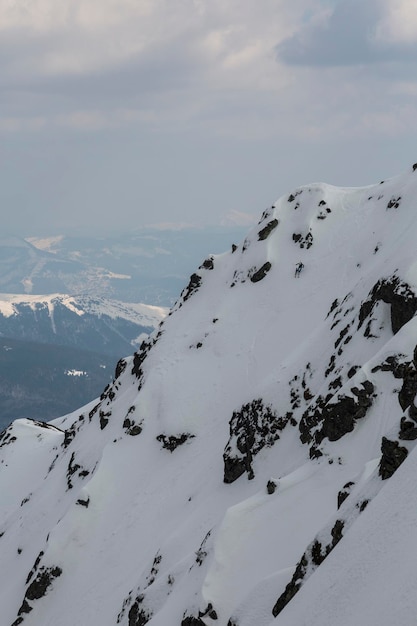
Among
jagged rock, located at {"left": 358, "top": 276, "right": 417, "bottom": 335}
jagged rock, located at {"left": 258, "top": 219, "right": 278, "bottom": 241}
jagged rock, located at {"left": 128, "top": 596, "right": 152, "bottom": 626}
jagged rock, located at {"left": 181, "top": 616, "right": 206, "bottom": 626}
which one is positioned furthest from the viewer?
jagged rock, located at {"left": 258, "top": 219, "right": 278, "bottom": 241}

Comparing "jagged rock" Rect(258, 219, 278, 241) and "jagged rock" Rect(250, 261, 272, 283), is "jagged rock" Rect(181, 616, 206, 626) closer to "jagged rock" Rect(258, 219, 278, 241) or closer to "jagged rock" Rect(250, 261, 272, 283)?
"jagged rock" Rect(250, 261, 272, 283)

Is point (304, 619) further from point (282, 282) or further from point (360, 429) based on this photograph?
point (282, 282)

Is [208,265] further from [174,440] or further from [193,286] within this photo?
[174,440]

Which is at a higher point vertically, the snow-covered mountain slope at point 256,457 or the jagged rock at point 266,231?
the jagged rock at point 266,231

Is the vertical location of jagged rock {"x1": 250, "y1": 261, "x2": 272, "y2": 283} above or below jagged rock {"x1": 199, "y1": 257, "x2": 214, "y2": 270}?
below

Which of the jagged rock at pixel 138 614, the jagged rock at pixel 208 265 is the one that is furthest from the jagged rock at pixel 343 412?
the jagged rock at pixel 208 265

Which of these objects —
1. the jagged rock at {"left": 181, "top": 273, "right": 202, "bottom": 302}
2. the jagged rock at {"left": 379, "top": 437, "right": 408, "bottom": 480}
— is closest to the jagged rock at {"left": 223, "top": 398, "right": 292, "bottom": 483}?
Answer: the jagged rock at {"left": 379, "top": 437, "right": 408, "bottom": 480}

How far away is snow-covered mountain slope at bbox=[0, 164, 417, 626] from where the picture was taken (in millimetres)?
33344

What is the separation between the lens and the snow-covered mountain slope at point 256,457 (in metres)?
33.3

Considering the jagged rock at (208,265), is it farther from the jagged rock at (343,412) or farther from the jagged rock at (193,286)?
the jagged rock at (343,412)

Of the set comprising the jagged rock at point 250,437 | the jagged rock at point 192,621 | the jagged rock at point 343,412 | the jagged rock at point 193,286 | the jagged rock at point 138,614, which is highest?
the jagged rock at point 193,286

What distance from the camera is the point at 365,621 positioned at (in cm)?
2559

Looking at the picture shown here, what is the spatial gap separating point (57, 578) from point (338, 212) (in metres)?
68.2

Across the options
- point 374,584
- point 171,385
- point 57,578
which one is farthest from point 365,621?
point 171,385
